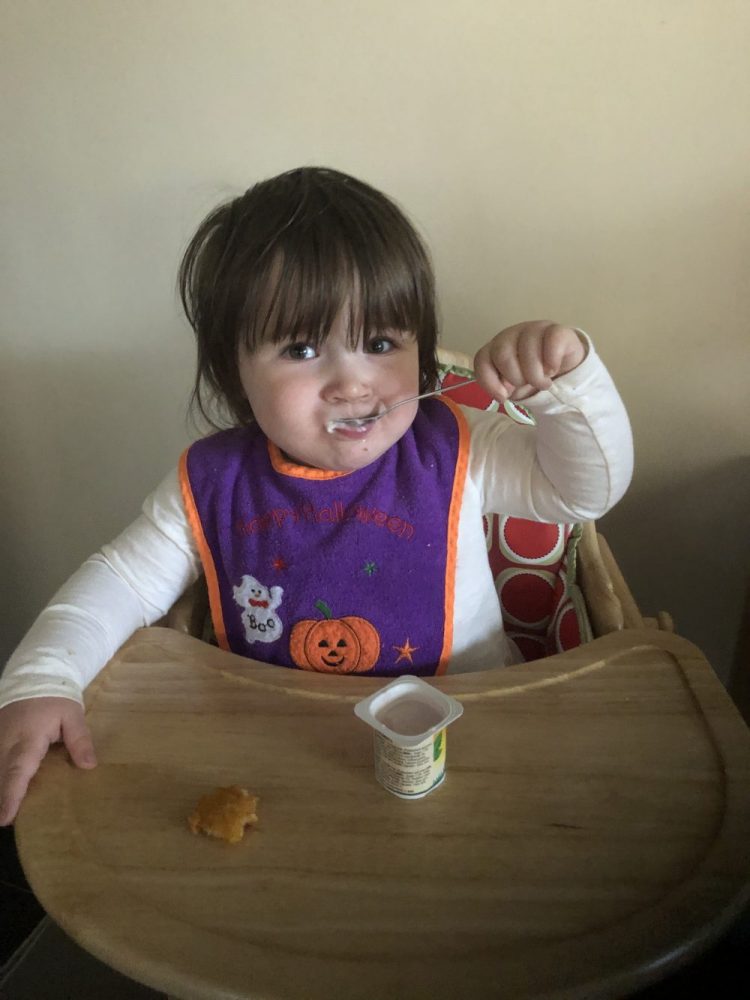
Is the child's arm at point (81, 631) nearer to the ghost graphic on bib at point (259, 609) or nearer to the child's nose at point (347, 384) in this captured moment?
the ghost graphic on bib at point (259, 609)

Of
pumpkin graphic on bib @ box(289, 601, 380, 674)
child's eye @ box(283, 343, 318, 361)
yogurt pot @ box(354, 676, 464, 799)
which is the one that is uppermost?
child's eye @ box(283, 343, 318, 361)

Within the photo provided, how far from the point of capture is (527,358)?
0.67 meters

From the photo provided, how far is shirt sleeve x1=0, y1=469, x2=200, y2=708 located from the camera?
75cm

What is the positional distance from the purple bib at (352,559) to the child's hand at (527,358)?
19cm

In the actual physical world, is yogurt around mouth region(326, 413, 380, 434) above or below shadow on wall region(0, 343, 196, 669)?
above

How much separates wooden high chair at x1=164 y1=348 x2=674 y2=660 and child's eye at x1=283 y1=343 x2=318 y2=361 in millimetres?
262

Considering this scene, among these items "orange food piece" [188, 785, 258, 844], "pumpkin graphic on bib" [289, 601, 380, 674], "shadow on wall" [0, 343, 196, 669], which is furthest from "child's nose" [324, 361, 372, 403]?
"shadow on wall" [0, 343, 196, 669]

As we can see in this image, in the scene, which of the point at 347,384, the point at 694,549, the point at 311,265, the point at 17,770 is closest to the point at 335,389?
the point at 347,384

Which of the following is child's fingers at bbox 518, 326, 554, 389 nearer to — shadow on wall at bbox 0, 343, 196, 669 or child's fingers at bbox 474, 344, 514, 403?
child's fingers at bbox 474, 344, 514, 403

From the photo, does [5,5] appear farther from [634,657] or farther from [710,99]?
[634,657]

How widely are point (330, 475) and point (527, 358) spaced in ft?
0.96

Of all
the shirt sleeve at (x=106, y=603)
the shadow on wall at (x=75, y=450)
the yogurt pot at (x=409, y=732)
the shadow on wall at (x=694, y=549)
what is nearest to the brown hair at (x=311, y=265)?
the shirt sleeve at (x=106, y=603)

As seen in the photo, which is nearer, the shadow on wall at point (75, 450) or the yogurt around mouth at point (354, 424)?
the yogurt around mouth at point (354, 424)

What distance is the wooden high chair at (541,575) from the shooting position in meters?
0.94
